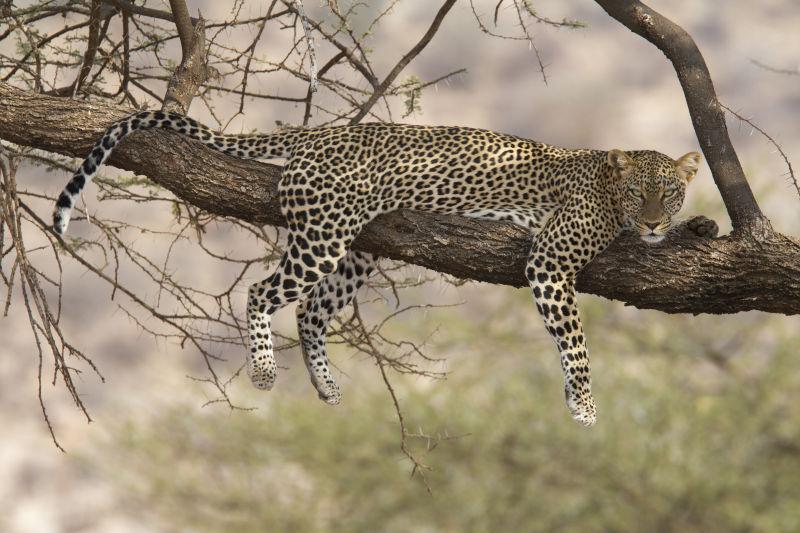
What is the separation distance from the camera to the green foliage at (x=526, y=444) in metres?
19.5

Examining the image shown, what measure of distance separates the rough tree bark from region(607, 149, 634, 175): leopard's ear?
0.33m

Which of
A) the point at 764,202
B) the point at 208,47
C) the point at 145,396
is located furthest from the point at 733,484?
the point at 208,47

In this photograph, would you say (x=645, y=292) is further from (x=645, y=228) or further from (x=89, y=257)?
(x=89, y=257)

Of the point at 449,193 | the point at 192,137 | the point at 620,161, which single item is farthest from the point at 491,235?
the point at 192,137

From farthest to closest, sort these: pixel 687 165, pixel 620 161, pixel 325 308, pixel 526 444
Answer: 1. pixel 526 444
2. pixel 325 308
3. pixel 687 165
4. pixel 620 161

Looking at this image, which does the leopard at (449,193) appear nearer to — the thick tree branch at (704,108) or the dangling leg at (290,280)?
the dangling leg at (290,280)

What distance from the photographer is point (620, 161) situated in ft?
19.9

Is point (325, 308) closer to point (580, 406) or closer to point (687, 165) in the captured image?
point (580, 406)

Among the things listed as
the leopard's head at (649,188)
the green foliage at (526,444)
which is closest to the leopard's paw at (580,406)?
the leopard's head at (649,188)

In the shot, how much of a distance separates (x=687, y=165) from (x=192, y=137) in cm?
238

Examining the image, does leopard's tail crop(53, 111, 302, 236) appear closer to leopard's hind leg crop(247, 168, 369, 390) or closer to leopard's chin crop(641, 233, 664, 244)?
leopard's hind leg crop(247, 168, 369, 390)

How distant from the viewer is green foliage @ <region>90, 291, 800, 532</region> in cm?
1948

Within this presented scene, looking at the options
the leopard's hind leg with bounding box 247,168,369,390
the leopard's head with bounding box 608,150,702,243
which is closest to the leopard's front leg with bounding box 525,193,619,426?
the leopard's head with bounding box 608,150,702,243

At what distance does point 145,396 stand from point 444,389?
7587mm
